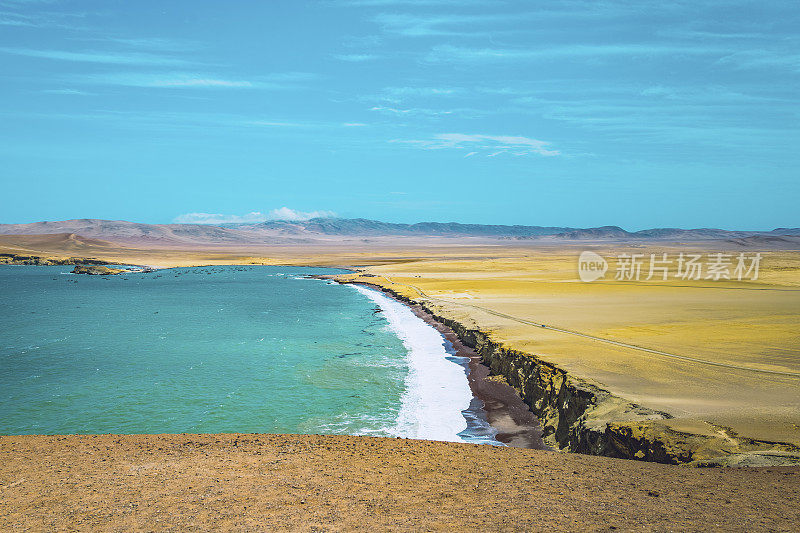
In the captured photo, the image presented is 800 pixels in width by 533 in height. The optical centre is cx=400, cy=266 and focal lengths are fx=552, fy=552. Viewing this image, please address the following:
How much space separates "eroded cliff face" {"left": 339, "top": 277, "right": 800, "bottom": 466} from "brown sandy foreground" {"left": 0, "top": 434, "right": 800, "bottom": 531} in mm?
702

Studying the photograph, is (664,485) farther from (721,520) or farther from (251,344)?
(251,344)

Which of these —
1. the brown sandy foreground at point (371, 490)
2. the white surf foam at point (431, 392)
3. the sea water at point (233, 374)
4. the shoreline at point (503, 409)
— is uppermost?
the brown sandy foreground at point (371, 490)

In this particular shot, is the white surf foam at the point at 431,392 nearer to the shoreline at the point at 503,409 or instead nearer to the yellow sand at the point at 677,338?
the shoreline at the point at 503,409

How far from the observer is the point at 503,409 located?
1972 centimetres

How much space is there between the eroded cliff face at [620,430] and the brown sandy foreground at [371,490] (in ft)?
2.30

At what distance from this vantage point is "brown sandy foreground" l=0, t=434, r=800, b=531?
29.1 feet

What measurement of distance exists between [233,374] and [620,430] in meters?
17.7

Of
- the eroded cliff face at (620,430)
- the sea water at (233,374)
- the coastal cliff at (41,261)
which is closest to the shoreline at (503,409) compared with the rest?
the eroded cliff face at (620,430)

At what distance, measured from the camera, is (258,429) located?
57.4ft

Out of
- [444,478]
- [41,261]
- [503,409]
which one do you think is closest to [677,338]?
[503,409]

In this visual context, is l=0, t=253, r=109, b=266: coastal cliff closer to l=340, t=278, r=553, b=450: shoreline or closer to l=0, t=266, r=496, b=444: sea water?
l=0, t=266, r=496, b=444: sea water

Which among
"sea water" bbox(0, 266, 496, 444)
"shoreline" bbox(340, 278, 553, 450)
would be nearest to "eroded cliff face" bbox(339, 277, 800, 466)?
"shoreline" bbox(340, 278, 553, 450)

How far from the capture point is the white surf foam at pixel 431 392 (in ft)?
57.5

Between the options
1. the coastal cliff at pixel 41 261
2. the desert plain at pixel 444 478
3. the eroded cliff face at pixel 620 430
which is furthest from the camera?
the coastal cliff at pixel 41 261
